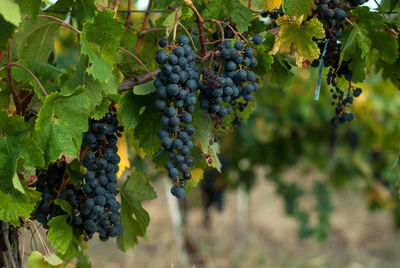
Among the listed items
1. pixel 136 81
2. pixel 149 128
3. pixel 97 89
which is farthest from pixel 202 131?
pixel 97 89

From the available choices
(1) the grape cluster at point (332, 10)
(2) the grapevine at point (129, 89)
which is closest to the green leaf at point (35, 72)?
(2) the grapevine at point (129, 89)

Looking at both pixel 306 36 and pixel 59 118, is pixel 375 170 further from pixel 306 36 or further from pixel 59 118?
pixel 59 118

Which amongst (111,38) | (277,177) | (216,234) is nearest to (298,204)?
(277,177)

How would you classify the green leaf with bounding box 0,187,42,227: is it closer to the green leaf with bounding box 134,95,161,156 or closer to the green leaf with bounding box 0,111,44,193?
the green leaf with bounding box 0,111,44,193

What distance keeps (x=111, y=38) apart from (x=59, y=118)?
28cm

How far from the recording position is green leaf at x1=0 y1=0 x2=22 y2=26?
114 cm

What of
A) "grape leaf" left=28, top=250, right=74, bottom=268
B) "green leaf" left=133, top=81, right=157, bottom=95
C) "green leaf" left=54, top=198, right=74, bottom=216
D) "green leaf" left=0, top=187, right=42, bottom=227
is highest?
"green leaf" left=133, top=81, right=157, bottom=95

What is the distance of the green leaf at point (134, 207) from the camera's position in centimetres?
187

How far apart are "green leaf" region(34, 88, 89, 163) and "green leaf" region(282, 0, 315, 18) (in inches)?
29.4

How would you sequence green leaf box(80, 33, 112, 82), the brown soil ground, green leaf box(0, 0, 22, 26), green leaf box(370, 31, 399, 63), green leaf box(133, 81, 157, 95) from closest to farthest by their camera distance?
green leaf box(0, 0, 22, 26) → green leaf box(80, 33, 112, 82) → green leaf box(133, 81, 157, 95) → green leaf box(370, 31, 399, 63) → the brown soil ground

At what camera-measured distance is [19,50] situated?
1.80 metres

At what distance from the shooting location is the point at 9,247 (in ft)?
5.48

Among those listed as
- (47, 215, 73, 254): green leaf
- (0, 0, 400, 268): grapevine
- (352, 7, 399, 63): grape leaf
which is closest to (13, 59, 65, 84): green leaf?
(0, 0, 400, 268): grapevine

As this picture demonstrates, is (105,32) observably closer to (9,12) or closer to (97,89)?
(97,89)
